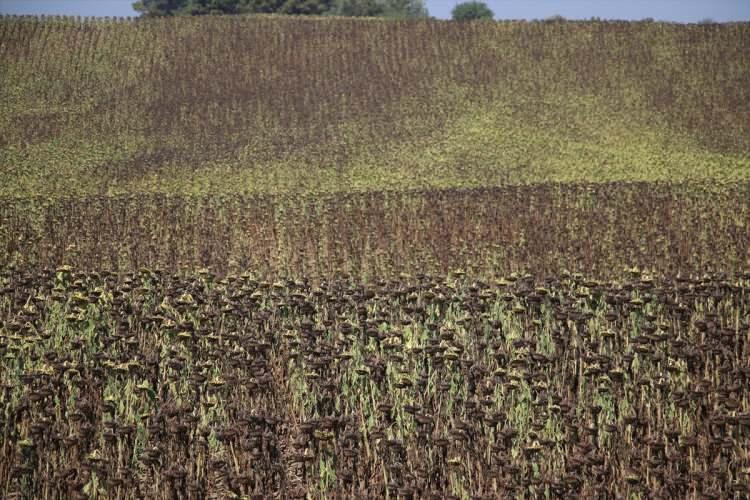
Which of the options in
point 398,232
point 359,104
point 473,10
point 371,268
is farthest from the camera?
point 473,10

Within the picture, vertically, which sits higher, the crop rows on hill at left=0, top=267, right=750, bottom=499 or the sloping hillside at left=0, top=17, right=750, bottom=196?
the sloping hillside at left=0, top=17, right=750, bottom=196

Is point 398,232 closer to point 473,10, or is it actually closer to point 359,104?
point 359,104

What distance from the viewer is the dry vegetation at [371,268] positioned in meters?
6.62

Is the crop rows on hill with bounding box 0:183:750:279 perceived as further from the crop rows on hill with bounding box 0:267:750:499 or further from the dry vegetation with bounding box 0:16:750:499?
the crop rows on hill with bounding box 0:267:750:499

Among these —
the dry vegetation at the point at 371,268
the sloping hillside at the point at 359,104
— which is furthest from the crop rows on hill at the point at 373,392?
the sloping hillside at the point at 359,104

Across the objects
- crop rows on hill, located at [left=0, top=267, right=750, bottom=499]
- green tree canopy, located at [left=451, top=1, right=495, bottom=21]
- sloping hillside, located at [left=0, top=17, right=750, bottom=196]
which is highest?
green tree canopy, located at [left=451, top=1, right=495, bottom=21]

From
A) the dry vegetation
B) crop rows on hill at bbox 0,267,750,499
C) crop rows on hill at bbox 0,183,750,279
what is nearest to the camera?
crop rows on hill at bbox 0,267,750,499

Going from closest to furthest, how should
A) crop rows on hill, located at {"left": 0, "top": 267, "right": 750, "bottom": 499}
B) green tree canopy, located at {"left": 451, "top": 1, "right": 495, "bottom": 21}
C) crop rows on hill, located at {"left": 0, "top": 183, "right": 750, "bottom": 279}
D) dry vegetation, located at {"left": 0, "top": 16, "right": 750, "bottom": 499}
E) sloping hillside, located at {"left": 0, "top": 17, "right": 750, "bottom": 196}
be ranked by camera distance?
1. crop rows on hill, located at {"left": 0, "top": 267, "right": 750, "bottom": 499}
2. dry vegetation, located at {"left": 0, "top": 16, "right": 750, "bottom": 499}
3. crop rows on hill, located at {"left": 0, "top": 183, "right": 750, "bottom": 279}
4. sloping hillside, located at {"left": 0, "top": 17, "right": 750, "bottom": 196}
5. green tree canopy, located at {"left": 451, "top": 1, "right": 495, "bottom": 21}

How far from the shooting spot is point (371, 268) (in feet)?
50.0

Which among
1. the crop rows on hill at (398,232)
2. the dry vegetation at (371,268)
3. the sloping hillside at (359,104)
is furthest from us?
the sloping hillside at (359,104)

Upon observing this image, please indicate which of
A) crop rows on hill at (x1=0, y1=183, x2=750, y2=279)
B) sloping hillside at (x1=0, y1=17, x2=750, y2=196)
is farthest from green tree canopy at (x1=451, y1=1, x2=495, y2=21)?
crop rows on hill at (x1=0, y1=183, x2=750, y2=279)

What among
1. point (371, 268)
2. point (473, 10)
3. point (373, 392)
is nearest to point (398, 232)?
point (371, 268)

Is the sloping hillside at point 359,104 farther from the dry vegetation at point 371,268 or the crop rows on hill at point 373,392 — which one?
the crop rows on hill at point 373,392

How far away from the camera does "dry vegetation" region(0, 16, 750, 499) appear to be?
6.62 metres
